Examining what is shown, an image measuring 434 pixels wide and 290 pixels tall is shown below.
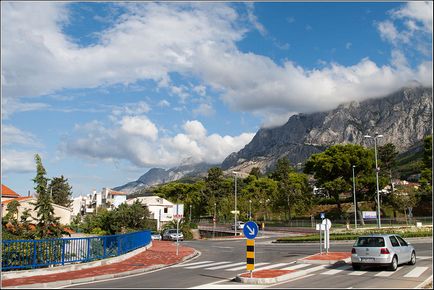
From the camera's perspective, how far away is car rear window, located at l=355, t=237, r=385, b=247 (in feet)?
56.6

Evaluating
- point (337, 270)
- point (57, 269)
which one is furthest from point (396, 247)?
point (57, 269)

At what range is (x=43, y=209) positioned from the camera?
19266 millimetres

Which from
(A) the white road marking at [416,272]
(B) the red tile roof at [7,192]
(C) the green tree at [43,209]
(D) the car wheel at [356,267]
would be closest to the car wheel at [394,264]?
(A) the white road marking at [416,272]

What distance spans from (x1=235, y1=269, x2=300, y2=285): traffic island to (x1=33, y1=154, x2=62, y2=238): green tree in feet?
29.1

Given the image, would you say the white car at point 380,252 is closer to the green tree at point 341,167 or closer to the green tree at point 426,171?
the green tree at point 341,167

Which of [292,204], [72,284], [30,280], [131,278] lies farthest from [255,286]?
[292,204]

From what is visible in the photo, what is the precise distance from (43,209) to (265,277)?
33.2ft

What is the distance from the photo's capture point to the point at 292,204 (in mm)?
76062

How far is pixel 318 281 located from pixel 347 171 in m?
62.4

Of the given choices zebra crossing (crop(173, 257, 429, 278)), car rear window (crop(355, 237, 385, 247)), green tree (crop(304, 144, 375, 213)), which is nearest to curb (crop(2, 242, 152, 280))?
zebra crossing (crop(173, 257, 429, 278))

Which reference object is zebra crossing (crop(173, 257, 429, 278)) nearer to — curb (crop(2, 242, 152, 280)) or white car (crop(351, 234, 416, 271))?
white car (crop(351, 234, 416, 271))

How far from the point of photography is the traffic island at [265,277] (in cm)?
1437

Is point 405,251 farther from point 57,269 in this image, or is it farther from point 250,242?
point 57,269

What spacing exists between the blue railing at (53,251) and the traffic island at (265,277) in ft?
24.0
